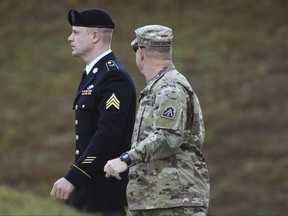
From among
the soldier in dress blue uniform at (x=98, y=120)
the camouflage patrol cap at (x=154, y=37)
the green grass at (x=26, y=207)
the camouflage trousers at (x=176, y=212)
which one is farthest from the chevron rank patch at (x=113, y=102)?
the camouflage trousers at (x=176, y=212)

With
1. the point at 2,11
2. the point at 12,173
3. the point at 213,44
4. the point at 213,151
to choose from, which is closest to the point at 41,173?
the point at 12,173

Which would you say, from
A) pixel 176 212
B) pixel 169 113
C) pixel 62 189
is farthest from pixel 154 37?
pixel 62 189

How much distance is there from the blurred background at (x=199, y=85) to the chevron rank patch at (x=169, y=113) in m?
6.85

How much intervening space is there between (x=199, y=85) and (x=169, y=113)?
32.9 feet

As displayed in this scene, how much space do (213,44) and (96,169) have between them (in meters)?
10.5

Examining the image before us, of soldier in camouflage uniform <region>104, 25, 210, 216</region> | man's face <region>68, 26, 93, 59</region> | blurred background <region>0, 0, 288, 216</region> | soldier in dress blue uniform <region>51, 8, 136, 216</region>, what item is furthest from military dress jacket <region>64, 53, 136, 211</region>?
blurred background <region>0, 0, 288, 216</region>

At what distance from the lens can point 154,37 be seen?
6219mm

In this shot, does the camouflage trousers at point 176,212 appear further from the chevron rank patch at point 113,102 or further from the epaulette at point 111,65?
the epaulette at point 111,65

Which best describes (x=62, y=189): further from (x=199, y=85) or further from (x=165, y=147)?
(x=199, y=85)

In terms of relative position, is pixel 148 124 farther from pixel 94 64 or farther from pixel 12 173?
pixel 12 173

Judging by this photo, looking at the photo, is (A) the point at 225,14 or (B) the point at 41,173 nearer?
(B) the point at 41,173

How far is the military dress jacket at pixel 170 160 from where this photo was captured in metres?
6.04

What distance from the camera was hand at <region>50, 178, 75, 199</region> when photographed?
6566 mm

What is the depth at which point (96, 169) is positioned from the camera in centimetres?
666
